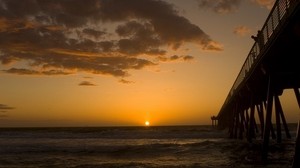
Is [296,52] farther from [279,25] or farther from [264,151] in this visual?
[264,151]

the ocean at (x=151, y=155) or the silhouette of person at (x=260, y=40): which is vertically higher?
the silhouette of person at (x=260, y=40)

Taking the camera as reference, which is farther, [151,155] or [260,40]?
[151,155]

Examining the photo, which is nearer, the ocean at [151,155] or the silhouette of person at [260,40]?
the silhouette of person at [260,40]

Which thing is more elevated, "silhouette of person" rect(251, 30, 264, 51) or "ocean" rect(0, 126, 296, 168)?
"silhouette of person" rect(251, 30, 264, 51)

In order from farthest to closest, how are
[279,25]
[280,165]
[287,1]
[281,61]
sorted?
1. [281,61]
2. [280,165]
3. [279,25]
4. [287,1]

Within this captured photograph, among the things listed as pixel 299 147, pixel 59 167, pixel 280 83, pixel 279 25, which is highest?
pixel 279 25

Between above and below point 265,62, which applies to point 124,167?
below

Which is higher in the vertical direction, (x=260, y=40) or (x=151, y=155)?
(x=260, y=40)

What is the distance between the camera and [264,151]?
46.9 ft

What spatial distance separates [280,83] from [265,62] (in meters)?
3.62

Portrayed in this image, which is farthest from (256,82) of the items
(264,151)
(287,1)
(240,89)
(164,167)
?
(287,1)

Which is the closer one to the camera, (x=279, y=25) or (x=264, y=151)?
(x=279, y=25)

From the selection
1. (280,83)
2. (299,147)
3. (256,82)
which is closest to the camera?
(299,147)

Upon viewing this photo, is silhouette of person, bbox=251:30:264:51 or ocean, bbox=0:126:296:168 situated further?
ocean, bbox=0:126:296:168
